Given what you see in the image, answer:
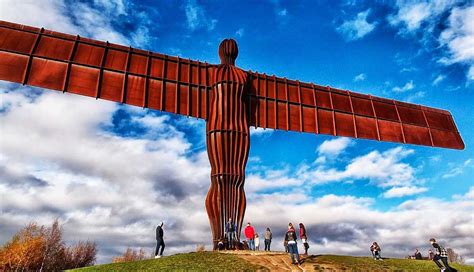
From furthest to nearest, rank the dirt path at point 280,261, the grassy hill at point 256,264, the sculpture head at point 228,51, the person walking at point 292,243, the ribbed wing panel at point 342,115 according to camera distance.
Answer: the ribbed wing panel at point 342,115
the sculpture head at point 228,51
the person walking at point 292,243
the dirt path at point 280,261
the grassy hill at point 256,264

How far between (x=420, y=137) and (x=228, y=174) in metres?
14.5

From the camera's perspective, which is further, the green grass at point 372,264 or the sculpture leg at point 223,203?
the sculpture leg at point 223,203

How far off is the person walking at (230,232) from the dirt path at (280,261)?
1.38m

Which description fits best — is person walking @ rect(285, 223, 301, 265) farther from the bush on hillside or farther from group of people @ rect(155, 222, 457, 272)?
the bush on hillside

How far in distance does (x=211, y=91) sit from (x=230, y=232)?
7.93 meters

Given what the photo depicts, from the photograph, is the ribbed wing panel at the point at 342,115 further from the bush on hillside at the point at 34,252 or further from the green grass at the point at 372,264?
the bush on hillside at the point at 34,252

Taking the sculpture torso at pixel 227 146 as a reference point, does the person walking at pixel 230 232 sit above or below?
below

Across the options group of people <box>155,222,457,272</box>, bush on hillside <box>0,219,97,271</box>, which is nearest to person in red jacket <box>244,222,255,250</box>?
group of people <box>155,222,457,272</box>

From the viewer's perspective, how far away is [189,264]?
608 inches

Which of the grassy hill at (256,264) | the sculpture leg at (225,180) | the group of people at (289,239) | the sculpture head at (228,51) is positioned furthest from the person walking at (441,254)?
the sculpture head at (228,51)

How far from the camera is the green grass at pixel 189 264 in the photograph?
1503cm

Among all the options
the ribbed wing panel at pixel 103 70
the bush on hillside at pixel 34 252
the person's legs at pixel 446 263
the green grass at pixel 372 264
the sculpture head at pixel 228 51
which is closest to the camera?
the person's legs at pixel 446 263

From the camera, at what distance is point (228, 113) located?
828 inches

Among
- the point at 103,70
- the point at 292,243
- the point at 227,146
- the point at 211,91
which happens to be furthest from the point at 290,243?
the point at 103,70
